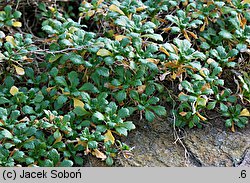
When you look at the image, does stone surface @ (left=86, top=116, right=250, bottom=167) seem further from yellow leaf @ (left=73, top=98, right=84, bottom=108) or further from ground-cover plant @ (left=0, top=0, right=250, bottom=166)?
yellow leaf @ (left=73, top=98, right=84, bottom=108)

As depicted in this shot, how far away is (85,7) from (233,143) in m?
1.04

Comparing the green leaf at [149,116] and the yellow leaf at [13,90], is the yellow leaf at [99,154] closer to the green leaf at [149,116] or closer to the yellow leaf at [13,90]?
the green leaf at [149,116]

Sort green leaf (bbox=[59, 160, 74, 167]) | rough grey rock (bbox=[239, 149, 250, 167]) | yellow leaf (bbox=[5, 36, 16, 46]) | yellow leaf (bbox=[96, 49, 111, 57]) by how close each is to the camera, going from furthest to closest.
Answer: yellow leaf (bbox=[5, 36, 16, 46])
yellow leaf (bbox=[96, 49, 111, 57])
rough grey rock (bbox=[239, 149, 250, 167])
green leaf (bbox=[59, 160, 74, 167])

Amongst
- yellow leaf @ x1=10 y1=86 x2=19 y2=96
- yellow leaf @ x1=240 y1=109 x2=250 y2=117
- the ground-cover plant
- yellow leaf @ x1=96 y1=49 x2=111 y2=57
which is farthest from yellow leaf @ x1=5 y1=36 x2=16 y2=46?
yellow leaf @ x1=240 y1=109 x2=250 y2=117

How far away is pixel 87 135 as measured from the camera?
2271 millimetres

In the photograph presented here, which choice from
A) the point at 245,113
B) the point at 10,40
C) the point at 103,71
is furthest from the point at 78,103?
the point at 245,113

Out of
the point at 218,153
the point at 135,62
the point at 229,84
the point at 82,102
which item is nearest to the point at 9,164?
the point at 82,102

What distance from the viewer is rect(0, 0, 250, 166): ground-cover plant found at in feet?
7.55

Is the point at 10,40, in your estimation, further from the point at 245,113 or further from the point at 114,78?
the point at 245,113

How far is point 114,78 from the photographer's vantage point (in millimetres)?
2520

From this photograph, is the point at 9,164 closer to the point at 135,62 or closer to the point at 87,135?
the point at 87,135

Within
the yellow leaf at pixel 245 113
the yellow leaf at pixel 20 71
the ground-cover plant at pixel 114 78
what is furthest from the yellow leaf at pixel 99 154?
the yellow leaf at pixel 245 113

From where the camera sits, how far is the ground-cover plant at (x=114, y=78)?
7.55 ft

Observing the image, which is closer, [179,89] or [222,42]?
[179,89]
